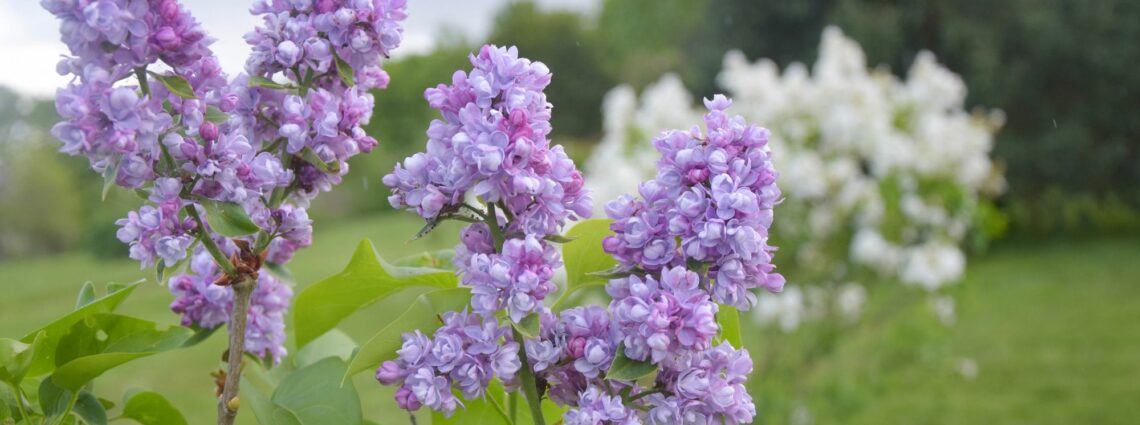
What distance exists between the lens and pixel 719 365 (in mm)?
449

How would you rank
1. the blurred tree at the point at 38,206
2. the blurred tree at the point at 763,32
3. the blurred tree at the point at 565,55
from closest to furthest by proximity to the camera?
the blurred tree at the point at 38,206 → the blurred tree at the point at 763,32 → the blurred tree at the point at 565,55

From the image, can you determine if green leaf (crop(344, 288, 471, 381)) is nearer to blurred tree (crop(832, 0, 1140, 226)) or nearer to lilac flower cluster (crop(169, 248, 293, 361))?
lilac flower cluster (crop(169, 248, 293, 361))

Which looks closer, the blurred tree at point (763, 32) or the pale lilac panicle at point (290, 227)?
the pale lilac panicle at point (290, 227)

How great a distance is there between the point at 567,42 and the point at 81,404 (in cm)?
1576

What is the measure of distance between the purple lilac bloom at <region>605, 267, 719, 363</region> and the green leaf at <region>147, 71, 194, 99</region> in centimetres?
20

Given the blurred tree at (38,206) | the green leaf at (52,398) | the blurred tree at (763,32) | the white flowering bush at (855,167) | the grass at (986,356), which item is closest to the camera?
the green leaf at (52,398)

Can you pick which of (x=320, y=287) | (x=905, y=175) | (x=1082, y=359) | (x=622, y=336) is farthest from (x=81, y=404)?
(x=1082, y=359)

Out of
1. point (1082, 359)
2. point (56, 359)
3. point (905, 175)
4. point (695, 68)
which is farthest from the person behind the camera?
point (695, 68)

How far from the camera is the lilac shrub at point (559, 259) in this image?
1.40ft

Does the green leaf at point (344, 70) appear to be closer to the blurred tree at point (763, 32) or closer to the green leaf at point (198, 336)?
the green leaf at point (198, 336)

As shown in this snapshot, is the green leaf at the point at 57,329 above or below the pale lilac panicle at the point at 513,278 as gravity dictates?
below

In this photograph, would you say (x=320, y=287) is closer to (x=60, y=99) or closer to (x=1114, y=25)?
(x=60, y=99)

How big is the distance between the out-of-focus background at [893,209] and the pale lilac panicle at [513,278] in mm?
230

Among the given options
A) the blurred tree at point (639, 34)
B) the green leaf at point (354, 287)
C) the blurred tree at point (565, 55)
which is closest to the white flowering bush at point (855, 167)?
the green leaf at point (354, 287)
